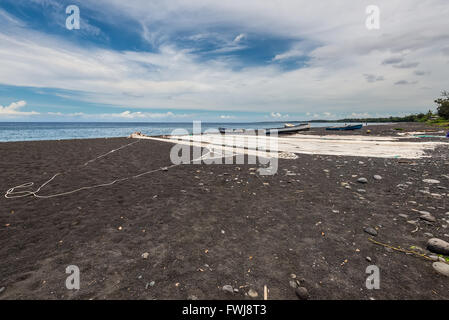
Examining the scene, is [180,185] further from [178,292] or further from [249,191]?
[178,292]

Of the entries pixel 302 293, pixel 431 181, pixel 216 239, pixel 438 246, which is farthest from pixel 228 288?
pixel 431 181

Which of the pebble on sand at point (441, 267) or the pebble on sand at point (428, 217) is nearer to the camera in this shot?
the pebble on sand at point (441, 267)

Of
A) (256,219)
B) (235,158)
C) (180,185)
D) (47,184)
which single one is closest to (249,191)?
(256,219)

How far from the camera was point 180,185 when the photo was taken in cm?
755

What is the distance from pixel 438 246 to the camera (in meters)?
3.48

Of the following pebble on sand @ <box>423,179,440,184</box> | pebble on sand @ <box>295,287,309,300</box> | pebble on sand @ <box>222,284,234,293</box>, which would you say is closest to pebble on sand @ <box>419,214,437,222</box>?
pebble on sand @ <box>423,179,440,184</box>

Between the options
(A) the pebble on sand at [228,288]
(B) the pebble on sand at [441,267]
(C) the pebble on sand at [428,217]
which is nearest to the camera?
(A) the pebble on sand at [228,288]

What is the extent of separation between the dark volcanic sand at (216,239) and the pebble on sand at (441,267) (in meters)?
0.08

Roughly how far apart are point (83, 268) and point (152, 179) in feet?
17.2

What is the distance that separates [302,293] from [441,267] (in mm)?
2490

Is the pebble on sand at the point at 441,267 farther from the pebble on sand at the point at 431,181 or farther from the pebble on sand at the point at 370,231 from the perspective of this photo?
the pebble on sand at the point at 431,181

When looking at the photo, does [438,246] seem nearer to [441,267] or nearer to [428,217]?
[441,267]

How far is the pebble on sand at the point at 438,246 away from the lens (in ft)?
11.3

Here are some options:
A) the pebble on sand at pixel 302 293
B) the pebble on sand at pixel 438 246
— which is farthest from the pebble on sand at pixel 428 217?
the pebble on sand at pixel 302 293
